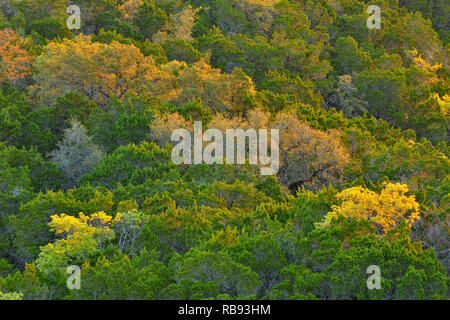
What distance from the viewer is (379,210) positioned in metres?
34.0

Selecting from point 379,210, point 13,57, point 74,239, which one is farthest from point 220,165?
point 13,57

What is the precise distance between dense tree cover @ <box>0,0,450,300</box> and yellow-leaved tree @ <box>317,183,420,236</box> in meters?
0.13

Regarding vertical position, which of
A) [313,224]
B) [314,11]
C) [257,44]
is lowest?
[313,224]

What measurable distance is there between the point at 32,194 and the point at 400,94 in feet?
129

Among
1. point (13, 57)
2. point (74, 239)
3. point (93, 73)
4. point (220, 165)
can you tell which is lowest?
point (74, 239)

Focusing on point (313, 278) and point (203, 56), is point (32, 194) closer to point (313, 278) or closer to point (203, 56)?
point (313, 278)

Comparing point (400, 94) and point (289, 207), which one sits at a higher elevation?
point (400, 94)

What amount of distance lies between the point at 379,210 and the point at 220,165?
10.8 metres

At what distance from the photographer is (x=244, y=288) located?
28.5 metres

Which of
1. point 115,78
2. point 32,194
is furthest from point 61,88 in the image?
point 32,194

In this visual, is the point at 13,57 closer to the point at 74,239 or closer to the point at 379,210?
the point at 74,239

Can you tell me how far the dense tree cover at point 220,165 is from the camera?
2936 centimetres

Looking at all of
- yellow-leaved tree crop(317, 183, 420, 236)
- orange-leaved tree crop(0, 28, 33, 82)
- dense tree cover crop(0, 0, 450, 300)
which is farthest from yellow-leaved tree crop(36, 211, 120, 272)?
orange-leaved tree crop(0, 28, 33, 82)

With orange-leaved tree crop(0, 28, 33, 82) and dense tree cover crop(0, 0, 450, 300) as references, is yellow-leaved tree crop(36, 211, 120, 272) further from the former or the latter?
orange-leaved tree crop(0, 28, 33, 82)
